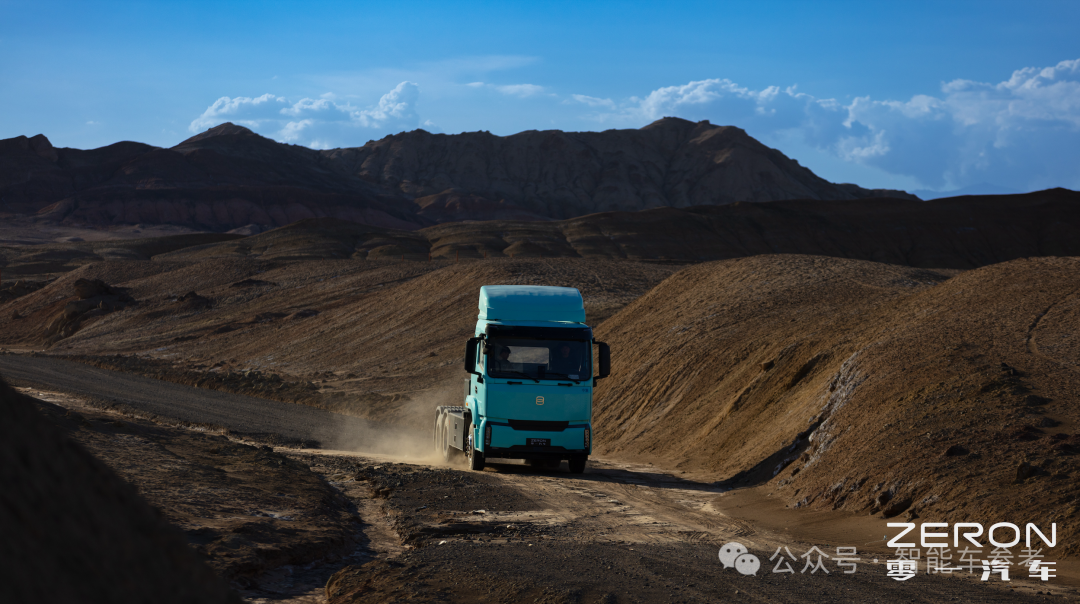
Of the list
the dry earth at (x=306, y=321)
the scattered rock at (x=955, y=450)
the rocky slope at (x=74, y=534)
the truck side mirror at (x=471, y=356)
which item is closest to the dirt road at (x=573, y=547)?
the truck side mirror at (x=471, y=356)

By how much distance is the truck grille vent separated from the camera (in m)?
16.6

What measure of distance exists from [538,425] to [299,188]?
15847 cm

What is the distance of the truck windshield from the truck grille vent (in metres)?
0.88

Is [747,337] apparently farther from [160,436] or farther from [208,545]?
[208,545]

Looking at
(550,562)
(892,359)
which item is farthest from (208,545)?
(892,359)

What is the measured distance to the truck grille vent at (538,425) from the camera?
16.6 metres

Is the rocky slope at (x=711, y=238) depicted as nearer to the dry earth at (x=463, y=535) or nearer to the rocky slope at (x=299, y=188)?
the rocky slope at (x=299, y=188)

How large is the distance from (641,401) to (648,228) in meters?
78.3

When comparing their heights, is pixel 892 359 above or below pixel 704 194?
below

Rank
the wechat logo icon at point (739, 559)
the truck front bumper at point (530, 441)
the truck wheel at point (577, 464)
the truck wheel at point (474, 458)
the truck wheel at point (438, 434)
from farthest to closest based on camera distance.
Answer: the truck wheel at point (438, 434)
the truck wheel at point (577, 464)
the truck wheel at point (474, 458)
the truck front bumper at point (530, 441)
the wechat logo icon at point (739, 559)

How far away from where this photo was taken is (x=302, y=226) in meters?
106

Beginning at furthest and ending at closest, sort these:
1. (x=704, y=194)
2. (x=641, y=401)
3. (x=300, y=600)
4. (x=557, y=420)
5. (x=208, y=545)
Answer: (x=704, y=194), (x=641, y=401), (x=557, y=420), (x=208, y=545), (x=300, y=600)

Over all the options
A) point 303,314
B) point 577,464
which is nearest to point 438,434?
point 577,464

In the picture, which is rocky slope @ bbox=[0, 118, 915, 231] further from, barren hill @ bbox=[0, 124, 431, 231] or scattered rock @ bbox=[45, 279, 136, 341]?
scattered rock @ bbox=[45, 279, 136, 341]
